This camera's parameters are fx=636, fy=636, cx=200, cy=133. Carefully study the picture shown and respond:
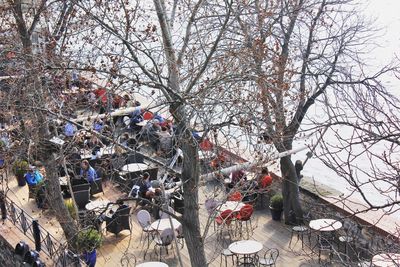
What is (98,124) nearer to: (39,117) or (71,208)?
(39,117)

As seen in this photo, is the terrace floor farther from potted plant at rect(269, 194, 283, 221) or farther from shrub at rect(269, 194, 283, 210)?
shrub at rect(269, 194, 283, 210)

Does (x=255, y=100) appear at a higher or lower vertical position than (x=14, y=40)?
lower

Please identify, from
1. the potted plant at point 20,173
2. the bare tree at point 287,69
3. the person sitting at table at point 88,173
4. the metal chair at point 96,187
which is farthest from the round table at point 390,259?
the potted plant at point 20,173

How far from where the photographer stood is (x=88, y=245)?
41.6 feet

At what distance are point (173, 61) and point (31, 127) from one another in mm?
3856

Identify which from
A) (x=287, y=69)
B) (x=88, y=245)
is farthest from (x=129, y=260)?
(x=287, y=69)

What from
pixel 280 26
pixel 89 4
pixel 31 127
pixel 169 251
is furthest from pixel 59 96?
pixel 280 26

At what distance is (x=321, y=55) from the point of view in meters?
14.0

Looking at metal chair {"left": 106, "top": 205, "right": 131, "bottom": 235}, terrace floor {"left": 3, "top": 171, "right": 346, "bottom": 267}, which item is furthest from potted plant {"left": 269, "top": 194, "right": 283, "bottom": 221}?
metal chair {"left": 106, "top": 205, "right": 131, "bottom": 235}

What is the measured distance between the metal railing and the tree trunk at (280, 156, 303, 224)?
17.5ft

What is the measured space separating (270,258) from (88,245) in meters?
3.76

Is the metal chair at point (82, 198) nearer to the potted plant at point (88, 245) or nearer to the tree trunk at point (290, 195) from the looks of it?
the potted plant at point (88, 245)

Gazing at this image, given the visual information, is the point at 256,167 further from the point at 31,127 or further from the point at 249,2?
the point at 31,127

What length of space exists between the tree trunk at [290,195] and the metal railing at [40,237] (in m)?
5.34
